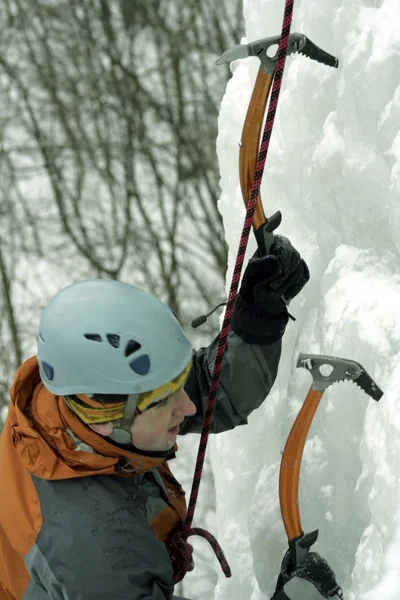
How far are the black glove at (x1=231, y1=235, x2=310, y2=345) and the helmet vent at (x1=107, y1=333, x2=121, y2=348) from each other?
352 mm

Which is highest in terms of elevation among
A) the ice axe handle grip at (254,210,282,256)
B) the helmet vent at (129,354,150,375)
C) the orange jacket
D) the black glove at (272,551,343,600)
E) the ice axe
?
the ice axe

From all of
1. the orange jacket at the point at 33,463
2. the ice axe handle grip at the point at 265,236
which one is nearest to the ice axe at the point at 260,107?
the ice axe handle grip at the point at 265,236

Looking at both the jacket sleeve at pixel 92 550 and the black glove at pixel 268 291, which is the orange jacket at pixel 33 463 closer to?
the jacket sleeve at pixel 92 550

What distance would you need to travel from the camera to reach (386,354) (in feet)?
5.57

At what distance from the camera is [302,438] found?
5.92 feet

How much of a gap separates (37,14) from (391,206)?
11.1 meters

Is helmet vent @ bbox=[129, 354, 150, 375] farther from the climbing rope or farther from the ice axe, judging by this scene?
the ice axe

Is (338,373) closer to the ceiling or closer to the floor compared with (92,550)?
closer to the ceiling

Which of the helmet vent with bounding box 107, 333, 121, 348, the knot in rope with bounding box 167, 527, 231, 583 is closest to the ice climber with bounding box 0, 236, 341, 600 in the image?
the helmet vent with bounding box 107, 333, 121, 348

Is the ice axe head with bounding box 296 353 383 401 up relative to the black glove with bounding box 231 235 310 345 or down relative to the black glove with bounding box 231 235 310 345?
down

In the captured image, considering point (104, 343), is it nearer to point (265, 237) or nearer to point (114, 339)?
point (114, 339)

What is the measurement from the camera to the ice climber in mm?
1566

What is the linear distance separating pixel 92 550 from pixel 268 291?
67 centimetres

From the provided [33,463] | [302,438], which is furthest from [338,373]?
[33,463]
